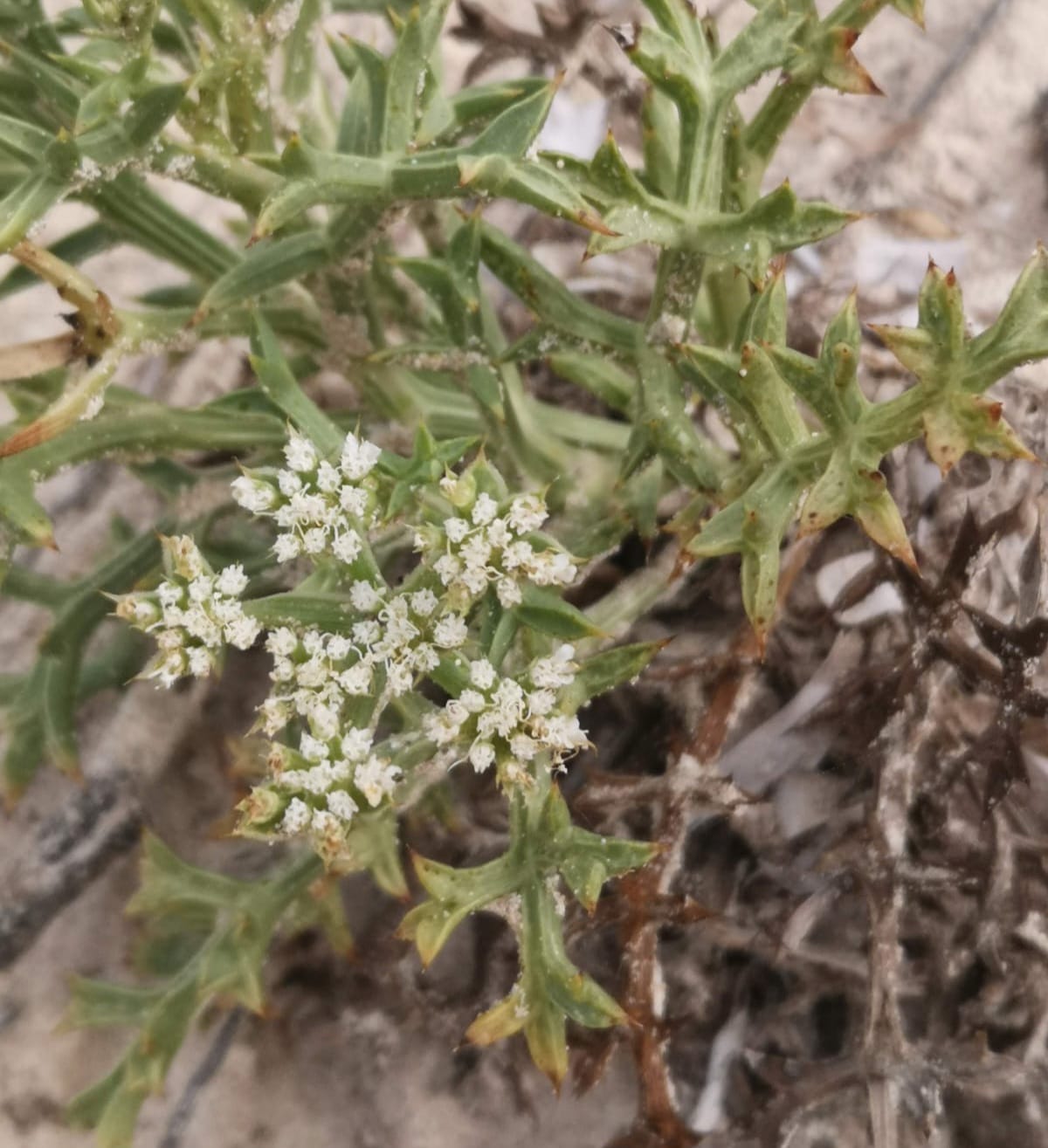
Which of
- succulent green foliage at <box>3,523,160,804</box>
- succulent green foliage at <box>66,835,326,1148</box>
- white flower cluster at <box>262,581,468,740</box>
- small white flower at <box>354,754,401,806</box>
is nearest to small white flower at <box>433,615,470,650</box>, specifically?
white flower cluster at <box>262,581,468,740</box>

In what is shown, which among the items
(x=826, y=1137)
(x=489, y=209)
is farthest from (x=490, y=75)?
(x=826, y=1137)

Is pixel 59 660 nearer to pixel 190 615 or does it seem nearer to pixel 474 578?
pixel 190 615

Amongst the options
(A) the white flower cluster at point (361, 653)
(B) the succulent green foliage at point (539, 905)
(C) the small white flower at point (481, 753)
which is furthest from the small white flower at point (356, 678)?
(B) the succulent green foliage at point (539, 905)

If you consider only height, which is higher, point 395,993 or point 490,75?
point 490,75

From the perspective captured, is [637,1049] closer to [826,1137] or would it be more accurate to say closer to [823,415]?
[826,1137]

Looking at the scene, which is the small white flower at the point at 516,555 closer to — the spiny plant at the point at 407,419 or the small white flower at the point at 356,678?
the spiny plant at the point at 407,419

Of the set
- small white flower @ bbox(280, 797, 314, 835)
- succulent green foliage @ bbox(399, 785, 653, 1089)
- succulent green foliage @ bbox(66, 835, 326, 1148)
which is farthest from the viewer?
succulent green foliage @ bbox(66, 835, 326, 1148)

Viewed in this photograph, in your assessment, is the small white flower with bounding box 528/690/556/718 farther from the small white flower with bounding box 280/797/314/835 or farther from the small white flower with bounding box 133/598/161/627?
the small white flower with bounding box 133/598/161/627

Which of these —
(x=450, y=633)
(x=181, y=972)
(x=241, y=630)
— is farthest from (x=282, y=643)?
(x=181, y=972)
